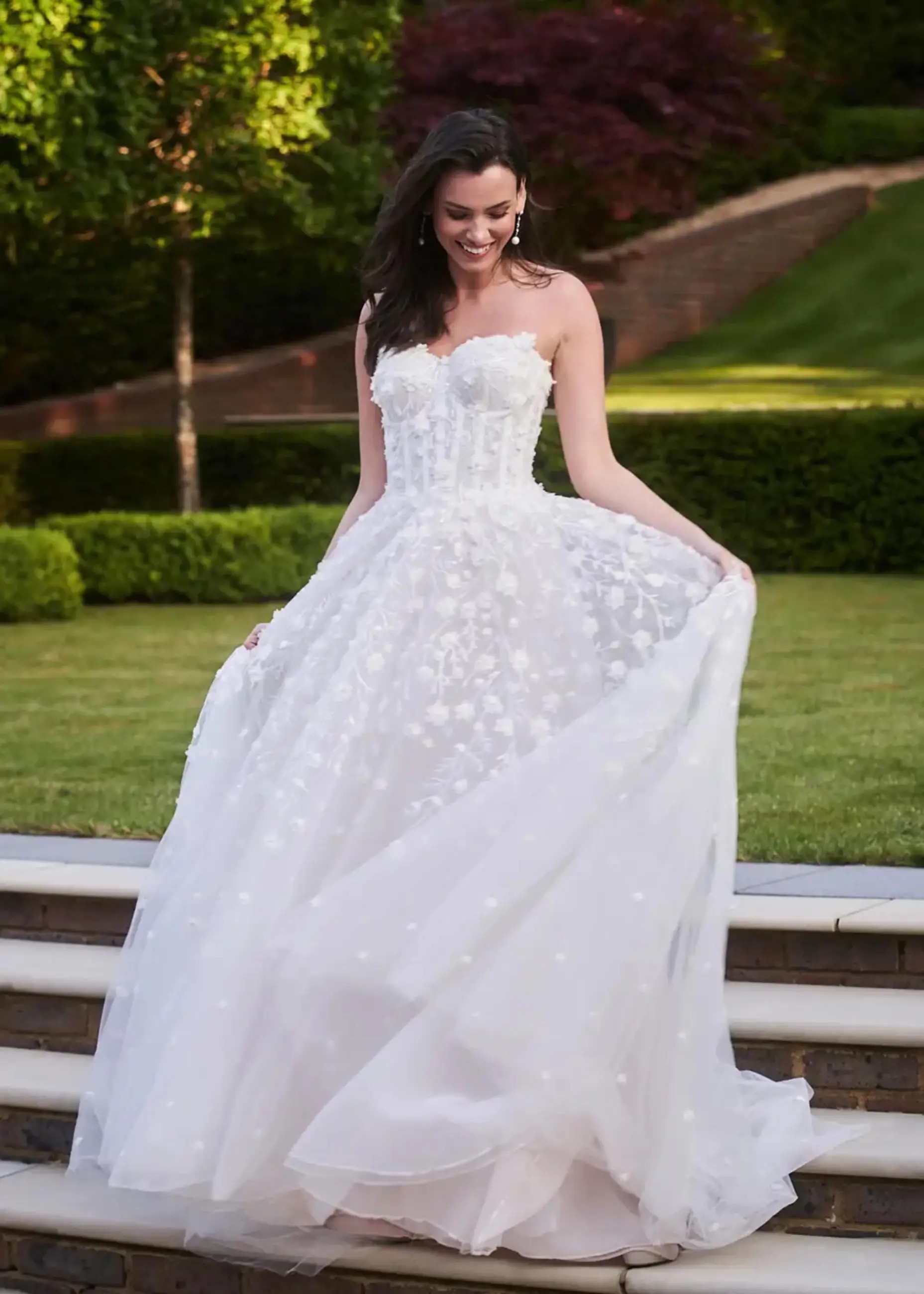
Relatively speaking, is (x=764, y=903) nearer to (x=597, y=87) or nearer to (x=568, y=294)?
(x=568, y=294)

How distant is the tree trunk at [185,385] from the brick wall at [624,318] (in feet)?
10.7

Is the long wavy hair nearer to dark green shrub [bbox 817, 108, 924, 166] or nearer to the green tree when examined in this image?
the green tree

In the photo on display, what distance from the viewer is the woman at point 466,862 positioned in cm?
316

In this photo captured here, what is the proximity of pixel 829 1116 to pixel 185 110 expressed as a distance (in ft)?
38.7

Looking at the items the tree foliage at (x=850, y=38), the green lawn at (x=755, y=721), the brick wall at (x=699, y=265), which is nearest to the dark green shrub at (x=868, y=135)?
the tree foliage at (x=850, y=38)

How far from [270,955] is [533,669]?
723 mm

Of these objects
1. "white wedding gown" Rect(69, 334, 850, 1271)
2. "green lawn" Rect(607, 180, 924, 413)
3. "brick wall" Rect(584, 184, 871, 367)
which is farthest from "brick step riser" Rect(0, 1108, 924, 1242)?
"brick wall" Rect(584, 184, 871, 367)

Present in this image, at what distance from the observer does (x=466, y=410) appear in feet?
12.0

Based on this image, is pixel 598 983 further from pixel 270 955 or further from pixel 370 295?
pixel 370 295

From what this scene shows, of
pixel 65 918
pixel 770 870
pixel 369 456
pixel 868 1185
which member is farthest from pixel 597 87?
pixel 868 1185

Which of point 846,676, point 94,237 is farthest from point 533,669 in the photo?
point 94,237

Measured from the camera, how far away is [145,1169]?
3145 millimetres

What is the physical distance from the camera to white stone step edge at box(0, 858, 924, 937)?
412 cm

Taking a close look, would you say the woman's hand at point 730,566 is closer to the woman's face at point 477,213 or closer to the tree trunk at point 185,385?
the woman's face at point 477,213
